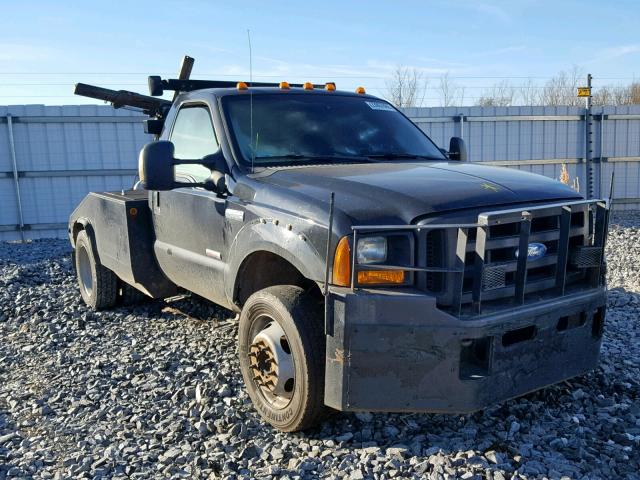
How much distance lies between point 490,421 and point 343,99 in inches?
108

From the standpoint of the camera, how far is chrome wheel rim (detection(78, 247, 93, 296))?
6.92 metres

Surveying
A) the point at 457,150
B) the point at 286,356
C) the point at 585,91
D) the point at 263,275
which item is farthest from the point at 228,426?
the point at 585,91

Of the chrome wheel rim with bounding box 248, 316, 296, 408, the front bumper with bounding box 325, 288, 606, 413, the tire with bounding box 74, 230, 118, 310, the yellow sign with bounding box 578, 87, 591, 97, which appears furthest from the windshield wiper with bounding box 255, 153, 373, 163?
the yellow sign with bounding box 578, 87, 591, 97

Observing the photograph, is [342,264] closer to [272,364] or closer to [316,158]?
[272,364]

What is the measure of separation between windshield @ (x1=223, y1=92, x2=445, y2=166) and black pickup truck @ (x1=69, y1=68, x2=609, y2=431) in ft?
0.05

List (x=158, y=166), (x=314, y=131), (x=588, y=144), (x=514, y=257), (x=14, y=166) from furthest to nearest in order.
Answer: (x=588, y=144)
(x=14, y=166)
(x=314, y=131)
(x=158, y=166)
(x=514, y=257)

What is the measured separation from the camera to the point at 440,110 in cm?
1535

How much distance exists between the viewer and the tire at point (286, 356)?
11.3 feet

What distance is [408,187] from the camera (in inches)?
140

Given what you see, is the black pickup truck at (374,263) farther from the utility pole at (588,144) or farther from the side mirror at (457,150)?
the utility pole at (588,144)

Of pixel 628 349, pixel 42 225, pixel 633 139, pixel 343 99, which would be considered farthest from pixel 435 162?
pixel 633 139

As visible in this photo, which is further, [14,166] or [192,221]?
[14,166]

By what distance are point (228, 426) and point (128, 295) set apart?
326 centimetres

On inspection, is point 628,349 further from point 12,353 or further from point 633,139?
point 633,139
